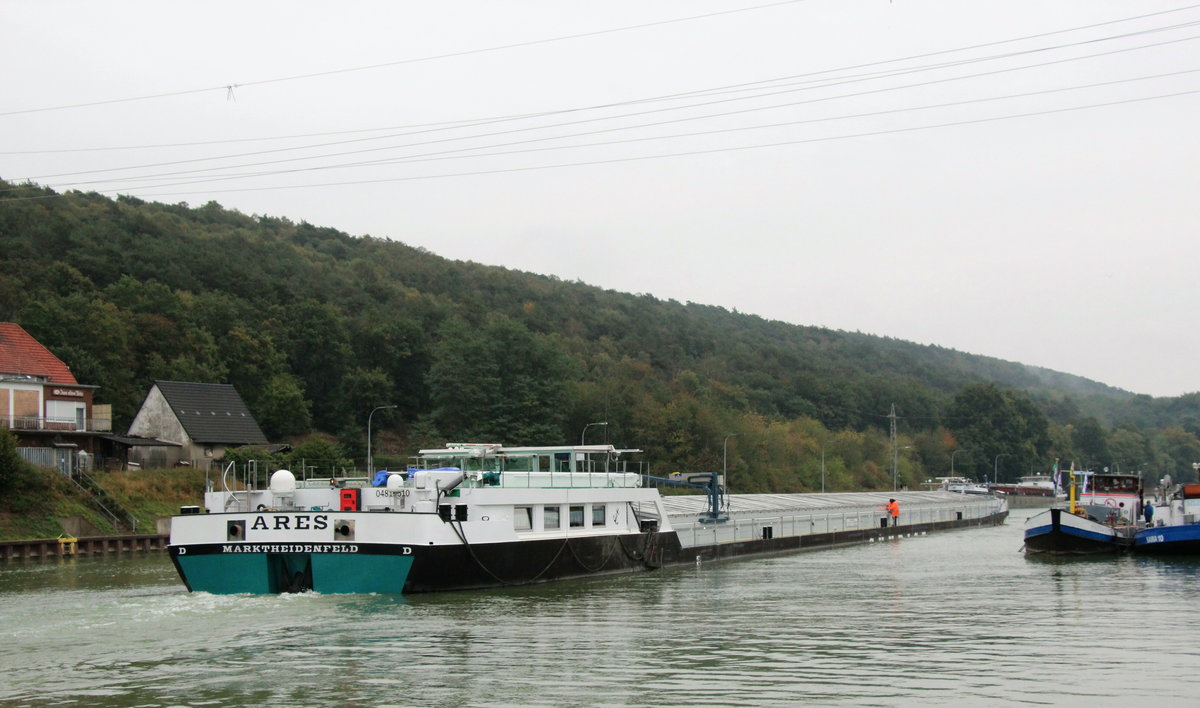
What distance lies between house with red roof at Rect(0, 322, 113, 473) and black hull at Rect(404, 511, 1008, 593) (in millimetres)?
34870

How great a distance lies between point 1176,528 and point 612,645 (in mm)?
35321

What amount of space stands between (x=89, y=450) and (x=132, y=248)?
4473 centimetres

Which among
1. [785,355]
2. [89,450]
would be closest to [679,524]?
[89,450]

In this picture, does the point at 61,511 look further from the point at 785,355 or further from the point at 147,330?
the point at 785,355

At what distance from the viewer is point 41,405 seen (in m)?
68.1

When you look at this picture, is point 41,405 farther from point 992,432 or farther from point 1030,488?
point 992,432

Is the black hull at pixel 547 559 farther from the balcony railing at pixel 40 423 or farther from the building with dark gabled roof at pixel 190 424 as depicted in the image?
the building with dark gabled roof at pixel 190 424

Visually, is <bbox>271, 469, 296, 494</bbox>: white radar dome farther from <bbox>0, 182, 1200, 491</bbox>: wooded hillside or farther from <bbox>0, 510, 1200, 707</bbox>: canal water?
<bbox>0, 182, 1200, 491</bbox>: wooded hillside

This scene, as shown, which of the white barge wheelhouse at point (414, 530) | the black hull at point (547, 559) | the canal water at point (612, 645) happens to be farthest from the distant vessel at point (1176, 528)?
the white barge wheelhouse at point (414, 530)

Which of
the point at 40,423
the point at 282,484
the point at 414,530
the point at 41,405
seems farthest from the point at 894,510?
the point at 41,405

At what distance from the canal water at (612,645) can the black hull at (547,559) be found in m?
0.60

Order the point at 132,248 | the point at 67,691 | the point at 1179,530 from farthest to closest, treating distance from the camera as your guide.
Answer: the point at 132,248, the point at 1179,530, the point at 67,691

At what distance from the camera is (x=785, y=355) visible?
185 m

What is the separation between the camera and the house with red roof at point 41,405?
65.2 metres
